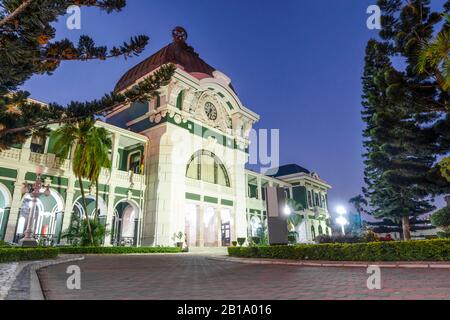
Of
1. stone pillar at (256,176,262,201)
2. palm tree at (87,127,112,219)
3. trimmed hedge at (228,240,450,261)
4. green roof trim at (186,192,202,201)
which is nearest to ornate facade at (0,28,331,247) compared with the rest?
green roof trim at (186,192,202,201)

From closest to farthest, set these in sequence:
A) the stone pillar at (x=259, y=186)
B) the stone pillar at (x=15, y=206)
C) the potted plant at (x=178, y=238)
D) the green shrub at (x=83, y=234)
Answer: the stone pillar at (x=15, y=206) < the green shrub at (x=83, y=234) < the potted plant at (x=178, y=238) < the stone pillar at (x=259, y=186)

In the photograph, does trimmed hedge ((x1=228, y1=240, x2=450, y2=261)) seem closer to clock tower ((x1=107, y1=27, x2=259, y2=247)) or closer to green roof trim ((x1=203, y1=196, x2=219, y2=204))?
clock tower ((x1=107, y1=27, x2=259, y2=247))

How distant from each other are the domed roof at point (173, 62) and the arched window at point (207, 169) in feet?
27.5

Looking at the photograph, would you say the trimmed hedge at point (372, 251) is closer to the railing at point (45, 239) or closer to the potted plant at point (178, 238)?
the potted plant at point (178, 238)

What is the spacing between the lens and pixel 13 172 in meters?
17.9

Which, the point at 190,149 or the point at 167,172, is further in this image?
the point at 190,149

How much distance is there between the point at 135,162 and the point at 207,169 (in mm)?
7442

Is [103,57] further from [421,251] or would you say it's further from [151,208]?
[151,208]

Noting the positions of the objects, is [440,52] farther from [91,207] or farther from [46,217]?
[46,217]

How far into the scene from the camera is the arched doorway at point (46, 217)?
749 inches

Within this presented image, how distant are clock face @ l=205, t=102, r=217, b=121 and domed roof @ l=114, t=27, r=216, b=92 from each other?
10.4 feet

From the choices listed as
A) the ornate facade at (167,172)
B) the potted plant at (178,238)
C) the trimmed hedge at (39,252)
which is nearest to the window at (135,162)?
the ornate facade at (167,172)

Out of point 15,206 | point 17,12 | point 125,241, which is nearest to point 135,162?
point 125,241

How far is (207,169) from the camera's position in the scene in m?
30.0
